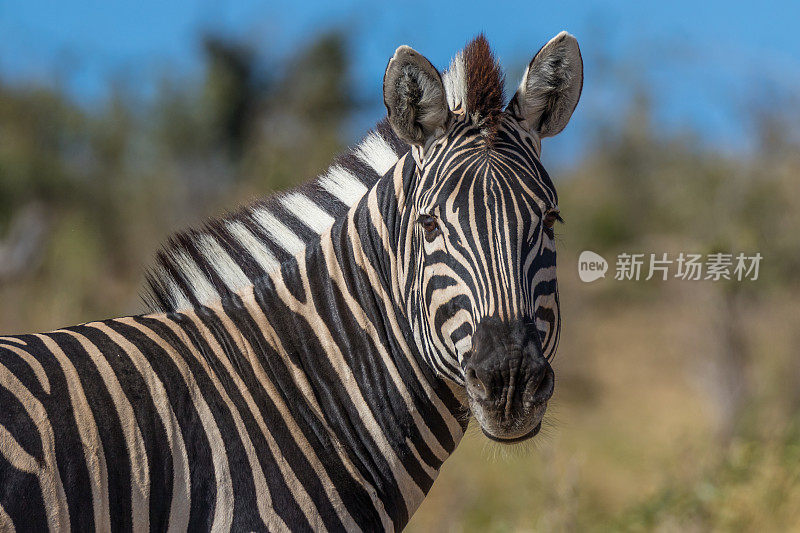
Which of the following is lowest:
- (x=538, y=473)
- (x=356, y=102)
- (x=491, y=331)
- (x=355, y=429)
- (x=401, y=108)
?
(x=355, y=429)

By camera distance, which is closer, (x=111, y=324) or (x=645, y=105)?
(x=111, y=324)

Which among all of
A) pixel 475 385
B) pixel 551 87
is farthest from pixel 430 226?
pixel 551 87

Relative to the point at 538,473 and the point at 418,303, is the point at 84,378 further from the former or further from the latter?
the point at 538,473

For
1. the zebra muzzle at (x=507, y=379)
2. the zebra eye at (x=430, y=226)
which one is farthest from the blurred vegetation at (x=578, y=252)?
the zebra eye at (x=430, y=226)

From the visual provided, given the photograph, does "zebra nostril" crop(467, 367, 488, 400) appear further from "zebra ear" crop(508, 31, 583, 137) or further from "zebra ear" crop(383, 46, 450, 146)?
"zebra ear" crop(508, 31, 583, 137)

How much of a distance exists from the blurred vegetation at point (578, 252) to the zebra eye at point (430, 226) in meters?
0.77

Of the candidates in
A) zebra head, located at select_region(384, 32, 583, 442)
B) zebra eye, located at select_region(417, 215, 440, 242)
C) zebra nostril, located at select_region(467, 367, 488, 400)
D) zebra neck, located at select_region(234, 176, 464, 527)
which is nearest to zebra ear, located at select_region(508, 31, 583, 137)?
zebra head, located at select_region(384, 32, 583, 442)

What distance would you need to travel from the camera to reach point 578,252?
2475 centimetres

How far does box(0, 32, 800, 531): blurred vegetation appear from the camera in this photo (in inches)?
312

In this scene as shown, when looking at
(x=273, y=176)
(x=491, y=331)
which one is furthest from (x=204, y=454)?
(x=273, y=176)

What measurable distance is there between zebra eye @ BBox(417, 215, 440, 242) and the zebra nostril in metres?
0.56

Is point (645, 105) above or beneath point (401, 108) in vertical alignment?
above

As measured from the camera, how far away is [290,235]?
3555 mm

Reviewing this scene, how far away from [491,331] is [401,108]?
1.04 meters
